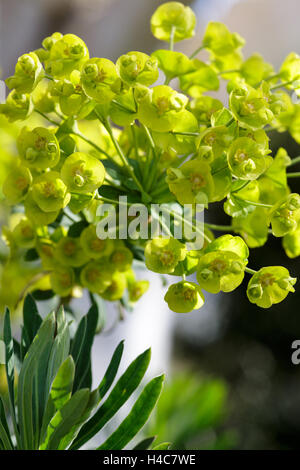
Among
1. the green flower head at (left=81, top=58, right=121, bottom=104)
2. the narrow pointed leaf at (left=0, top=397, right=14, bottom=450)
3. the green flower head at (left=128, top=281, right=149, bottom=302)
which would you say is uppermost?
the green flower head at (left=81, top=58, right=121, bottom=104)

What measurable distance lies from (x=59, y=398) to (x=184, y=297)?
149 mm

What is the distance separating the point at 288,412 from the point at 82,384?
10.4 ft

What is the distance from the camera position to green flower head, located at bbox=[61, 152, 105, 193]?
0.41 m

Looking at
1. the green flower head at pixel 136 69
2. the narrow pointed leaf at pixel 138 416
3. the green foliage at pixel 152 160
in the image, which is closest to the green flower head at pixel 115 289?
the green foliage at pixel 152 160

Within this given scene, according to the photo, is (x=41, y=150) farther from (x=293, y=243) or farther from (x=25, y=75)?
(x=293, y=243)

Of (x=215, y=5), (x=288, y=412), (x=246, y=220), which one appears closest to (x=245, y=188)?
(x=246, y=220)

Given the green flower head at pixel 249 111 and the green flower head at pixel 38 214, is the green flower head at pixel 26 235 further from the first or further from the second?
the green flower head at pixel 249 111

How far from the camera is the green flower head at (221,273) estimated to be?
0.40 meters

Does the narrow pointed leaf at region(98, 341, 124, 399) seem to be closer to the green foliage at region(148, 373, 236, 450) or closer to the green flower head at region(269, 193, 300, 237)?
the green flower head at region(269, 193, 300, 237)

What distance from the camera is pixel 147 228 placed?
0.50m

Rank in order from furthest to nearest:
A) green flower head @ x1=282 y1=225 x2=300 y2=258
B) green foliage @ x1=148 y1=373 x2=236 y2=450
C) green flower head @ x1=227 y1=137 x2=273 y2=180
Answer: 1. green foliage @ x1=148 y1=373 x2=236 y2=450
2. green flower head @ x1=282 y1=225 x2=300 y2=258
3. green flower head @ x1=227 y1=137 x2=273 y2=180

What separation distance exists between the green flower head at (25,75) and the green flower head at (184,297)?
0.22 metres

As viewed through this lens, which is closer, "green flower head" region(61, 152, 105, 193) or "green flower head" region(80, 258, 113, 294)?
"green flower head" region(61, 152, 105, 193)

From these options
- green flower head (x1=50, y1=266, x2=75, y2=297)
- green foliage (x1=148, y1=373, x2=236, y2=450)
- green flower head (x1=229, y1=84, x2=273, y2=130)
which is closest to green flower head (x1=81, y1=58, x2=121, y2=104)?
green flower head (x1=229, y1=84, x2=273, y2=130)
